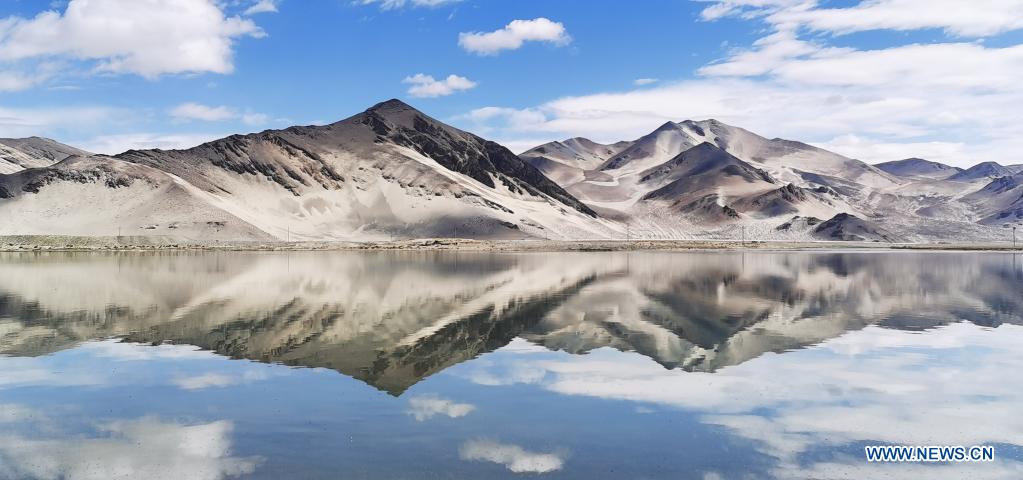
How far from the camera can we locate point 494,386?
25906mm

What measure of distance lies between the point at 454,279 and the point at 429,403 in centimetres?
5066

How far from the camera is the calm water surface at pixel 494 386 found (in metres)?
18.0

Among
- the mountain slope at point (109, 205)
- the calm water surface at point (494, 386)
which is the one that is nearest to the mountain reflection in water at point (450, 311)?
the calm water surface at point (494, 386)

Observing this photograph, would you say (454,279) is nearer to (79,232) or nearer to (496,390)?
(496,390)

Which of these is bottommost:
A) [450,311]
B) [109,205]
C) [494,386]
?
[494,386]

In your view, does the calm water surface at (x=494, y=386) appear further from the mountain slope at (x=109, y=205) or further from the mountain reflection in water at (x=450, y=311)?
the mountain slope at (x=109, y=205)

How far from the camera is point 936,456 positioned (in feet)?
61.5

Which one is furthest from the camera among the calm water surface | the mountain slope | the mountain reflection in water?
the mountain slope

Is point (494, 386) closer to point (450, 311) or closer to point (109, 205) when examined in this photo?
point (450, 311)

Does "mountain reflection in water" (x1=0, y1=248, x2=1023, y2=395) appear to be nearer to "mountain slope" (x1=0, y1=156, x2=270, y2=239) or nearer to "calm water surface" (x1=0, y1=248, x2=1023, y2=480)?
"calm water surface" (x1=0, y1=248, x2=1023, y2=480)

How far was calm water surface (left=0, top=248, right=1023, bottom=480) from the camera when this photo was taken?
17969 millimetres

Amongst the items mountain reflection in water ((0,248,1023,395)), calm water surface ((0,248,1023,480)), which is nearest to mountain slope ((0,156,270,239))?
mountain reflection in water ((0,248,1023,395))

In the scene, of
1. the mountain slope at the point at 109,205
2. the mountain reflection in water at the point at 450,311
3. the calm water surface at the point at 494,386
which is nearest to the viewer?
the calm water surface at the point at 494,386

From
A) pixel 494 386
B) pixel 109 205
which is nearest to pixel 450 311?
pixel 494 386
